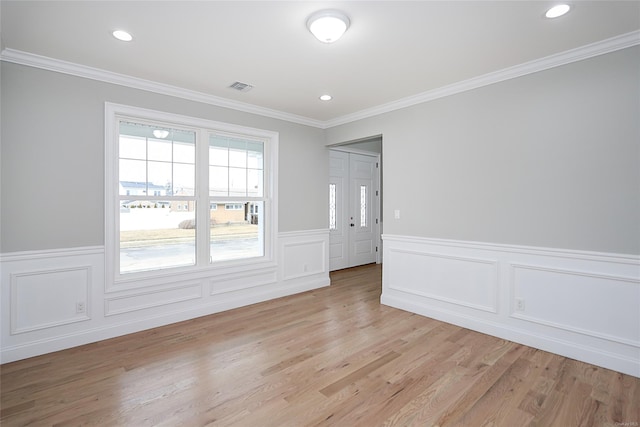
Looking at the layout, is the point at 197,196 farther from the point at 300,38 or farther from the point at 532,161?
the point at 532,161

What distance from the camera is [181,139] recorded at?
12.4 feet

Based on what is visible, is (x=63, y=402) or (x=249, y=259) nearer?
(x=63, y=402)

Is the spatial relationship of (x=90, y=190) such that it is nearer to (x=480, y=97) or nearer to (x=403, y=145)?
(x=403, y=145)

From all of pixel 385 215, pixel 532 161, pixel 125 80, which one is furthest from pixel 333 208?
pixel 125 80

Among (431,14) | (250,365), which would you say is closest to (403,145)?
(431,14)

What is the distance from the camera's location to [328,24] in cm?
223

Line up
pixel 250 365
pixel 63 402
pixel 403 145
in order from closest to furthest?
pixel 63 402
pixel 250 365
pixel 403 145

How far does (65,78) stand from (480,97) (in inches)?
164

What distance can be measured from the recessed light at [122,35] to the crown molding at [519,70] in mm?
2900

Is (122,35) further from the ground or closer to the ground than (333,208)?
further from the ground

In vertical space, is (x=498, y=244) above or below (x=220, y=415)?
above

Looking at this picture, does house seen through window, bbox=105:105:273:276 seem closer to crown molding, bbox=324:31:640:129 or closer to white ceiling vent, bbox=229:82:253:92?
white ceiling vent, bbox=229:82:253:92

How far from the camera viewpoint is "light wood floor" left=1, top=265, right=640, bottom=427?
2.04m

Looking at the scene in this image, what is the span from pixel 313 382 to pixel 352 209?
4.51 metres
